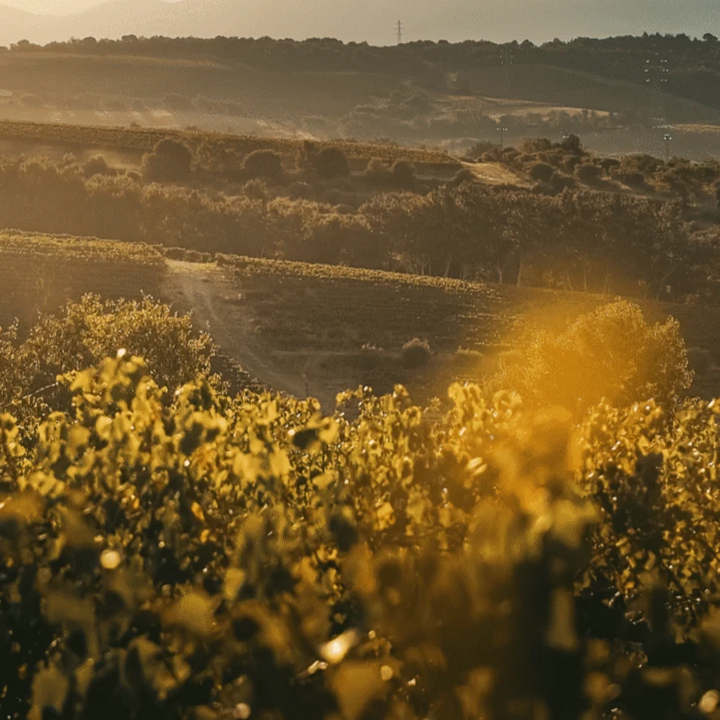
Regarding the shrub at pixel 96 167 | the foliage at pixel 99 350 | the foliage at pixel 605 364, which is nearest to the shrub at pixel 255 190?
the shrub at pixel 96 167

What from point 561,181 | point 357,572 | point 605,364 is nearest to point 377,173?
point 561,181

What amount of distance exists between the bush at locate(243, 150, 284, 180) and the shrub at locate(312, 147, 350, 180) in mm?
3725

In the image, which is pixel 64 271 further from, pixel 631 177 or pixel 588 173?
pixel 631 177

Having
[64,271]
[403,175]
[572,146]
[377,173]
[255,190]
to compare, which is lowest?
[64,271]

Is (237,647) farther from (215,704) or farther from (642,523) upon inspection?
(642,523)

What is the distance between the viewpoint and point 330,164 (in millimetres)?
107562

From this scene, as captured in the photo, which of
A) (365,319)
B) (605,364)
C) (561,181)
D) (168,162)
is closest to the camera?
(605,364)

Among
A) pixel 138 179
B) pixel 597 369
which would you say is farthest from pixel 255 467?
pixel 138 179

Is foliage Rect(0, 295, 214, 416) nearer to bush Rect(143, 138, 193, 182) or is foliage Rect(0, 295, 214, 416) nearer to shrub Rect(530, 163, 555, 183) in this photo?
bush Rect(143, 138, 193, 182)

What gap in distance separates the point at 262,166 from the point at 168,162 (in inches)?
353

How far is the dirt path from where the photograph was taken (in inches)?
2283

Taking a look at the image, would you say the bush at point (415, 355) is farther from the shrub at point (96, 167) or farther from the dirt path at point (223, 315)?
the shrub at point (96, 167)

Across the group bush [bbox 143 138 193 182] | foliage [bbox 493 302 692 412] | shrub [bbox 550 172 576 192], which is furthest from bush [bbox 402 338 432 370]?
shrub [bbox 550 172 576 192]

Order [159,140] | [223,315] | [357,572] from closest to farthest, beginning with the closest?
[357,572] < [223,315] < [159,140]
